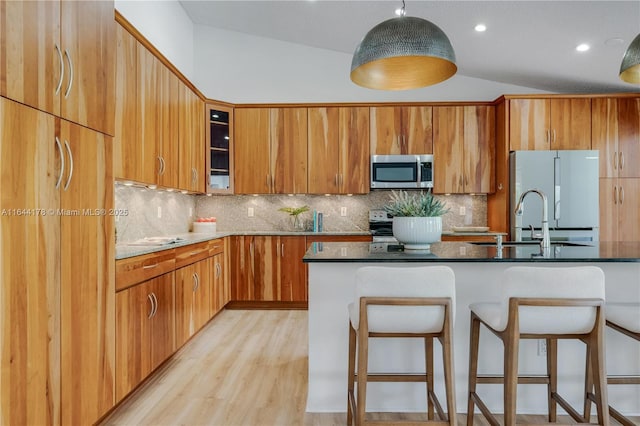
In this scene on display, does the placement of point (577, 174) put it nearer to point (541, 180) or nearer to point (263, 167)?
point (541, 180)

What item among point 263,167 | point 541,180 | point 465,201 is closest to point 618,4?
point 541,180

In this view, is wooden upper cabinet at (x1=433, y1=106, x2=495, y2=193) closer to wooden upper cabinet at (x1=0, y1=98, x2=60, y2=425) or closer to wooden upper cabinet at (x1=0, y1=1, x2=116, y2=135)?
wooden upper cabinet at (x1=0, y1=1, x2=116, y2=135)

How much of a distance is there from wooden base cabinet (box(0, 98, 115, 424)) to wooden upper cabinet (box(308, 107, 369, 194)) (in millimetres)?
2865

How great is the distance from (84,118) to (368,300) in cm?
157

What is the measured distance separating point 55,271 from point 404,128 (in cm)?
389

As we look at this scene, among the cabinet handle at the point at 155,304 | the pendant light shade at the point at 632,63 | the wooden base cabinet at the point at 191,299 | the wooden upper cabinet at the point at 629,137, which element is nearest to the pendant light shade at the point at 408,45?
the pendant light shade at the point at 632,63

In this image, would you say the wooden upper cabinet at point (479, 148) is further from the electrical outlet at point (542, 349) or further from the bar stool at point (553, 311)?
the bar stool at point (553, 311)

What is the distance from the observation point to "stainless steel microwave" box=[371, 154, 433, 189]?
4.62 meters

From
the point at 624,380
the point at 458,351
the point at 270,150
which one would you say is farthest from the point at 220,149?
the point at 624,380

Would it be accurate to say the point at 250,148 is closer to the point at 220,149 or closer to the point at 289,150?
the point at 220,149

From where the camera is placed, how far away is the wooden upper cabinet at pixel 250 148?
4684 millimetres

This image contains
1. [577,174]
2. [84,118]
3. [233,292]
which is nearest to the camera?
[84,118]

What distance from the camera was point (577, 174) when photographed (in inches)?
163

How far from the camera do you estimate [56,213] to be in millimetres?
1673
